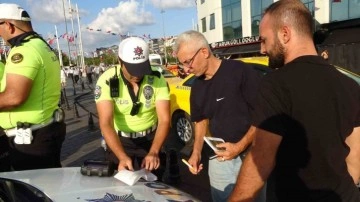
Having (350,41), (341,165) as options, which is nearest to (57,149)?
(341,165)

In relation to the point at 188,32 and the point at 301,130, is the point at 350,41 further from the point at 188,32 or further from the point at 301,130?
the point at 301,130

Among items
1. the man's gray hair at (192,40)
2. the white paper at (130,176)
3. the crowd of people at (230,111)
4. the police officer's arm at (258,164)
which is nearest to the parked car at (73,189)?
the white paper at (130,176)

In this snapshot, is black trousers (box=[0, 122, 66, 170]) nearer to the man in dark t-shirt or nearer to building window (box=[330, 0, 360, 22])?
the man in dark t-shirt

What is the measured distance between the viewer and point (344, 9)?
2164 centimetres

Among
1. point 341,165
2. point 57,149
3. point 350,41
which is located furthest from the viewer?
point 350,41

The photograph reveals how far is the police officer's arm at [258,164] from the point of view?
1.35 m

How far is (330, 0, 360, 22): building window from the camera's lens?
2064 cm

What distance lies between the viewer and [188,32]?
256cm

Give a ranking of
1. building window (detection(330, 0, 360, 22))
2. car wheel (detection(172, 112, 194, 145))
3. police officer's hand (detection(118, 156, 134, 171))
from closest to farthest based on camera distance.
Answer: police officer's hand (detection(118, 156, 134, 171))
car wheel (detection(172, 112, 194, 145))
building window (detection(330, 0, 360, 22))

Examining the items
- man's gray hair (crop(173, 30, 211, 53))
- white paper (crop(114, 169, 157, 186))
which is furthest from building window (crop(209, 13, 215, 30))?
white paper (crop(114, 169, 157, 186))

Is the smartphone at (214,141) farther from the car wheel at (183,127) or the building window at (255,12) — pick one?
the building window at (255,12)

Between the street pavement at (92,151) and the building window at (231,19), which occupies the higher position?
the building window at (231,19)

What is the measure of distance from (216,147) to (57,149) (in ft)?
4.30

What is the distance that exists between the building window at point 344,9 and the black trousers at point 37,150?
21.1 metres
